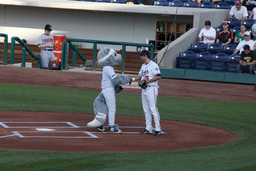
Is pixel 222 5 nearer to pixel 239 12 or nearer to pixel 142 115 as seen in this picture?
pixel 239 12

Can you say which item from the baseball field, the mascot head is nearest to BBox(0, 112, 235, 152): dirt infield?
the baseball field

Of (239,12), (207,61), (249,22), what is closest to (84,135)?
(207,61)

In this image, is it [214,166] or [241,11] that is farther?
[241,11]

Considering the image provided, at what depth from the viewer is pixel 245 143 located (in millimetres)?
11055

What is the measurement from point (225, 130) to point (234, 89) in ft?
20.7

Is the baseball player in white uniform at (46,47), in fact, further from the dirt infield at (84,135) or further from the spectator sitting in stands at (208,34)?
the dirt infield at (84,135)

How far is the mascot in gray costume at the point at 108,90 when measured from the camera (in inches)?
454

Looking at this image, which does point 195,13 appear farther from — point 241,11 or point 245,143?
point 245,143

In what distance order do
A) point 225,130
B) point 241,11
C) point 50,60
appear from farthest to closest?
point 241,11 < point 50,60 < point 225,130

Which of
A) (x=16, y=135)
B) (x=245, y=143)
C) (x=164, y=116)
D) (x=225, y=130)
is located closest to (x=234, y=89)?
(x=164, y=116)

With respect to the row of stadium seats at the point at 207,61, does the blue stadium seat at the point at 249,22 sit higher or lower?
higher

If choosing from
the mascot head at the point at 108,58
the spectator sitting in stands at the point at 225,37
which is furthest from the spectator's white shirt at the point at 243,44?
the mascot head at the point at 108,58

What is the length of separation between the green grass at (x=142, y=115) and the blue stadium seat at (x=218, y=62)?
361 centimetres

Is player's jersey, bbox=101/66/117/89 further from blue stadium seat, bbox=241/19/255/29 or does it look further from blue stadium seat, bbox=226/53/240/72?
blue stadium seat, bbox=241/19/255/29
